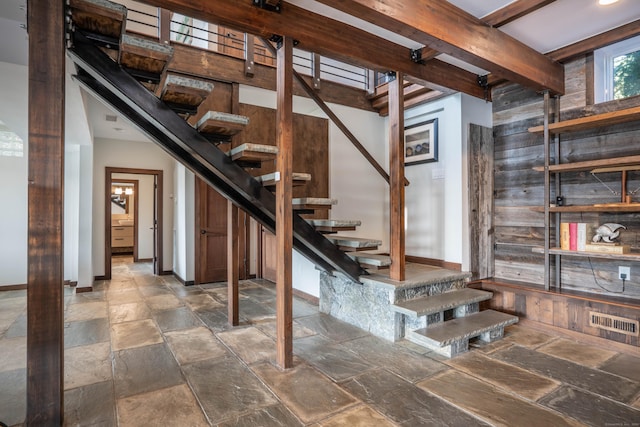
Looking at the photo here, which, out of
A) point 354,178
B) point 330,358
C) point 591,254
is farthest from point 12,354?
point 591,254

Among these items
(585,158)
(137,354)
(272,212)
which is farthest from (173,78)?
(585,158)

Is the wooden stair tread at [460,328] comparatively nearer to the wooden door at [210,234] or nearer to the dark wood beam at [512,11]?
the dark wood beam at [512,11]

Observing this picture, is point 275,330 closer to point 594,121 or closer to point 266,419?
point 266,419

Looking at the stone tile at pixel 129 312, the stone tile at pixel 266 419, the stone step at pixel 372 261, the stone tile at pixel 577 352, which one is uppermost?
the stone step at pixel 372 261

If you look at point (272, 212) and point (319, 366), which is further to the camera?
point (272, 212)

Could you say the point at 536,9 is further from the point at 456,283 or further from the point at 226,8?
the point at 456,283

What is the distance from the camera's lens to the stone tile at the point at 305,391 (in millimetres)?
2027

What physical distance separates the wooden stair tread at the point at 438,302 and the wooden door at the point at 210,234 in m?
3.35

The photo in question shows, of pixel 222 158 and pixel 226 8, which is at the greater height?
pixel 226 8

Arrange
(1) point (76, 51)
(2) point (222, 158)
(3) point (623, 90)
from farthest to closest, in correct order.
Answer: (3) point (623, 90) < (2) point (222, 158) < (1) point (76, 51)

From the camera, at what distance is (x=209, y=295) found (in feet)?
16.2

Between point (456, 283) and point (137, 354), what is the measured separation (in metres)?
3.02

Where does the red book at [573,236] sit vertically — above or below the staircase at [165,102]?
below

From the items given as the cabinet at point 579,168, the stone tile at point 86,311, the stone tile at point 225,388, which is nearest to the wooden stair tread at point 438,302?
the cabinet at point 579,168
